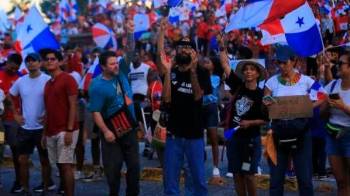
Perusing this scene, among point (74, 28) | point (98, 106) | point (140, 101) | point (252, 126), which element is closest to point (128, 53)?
point (98, 106)

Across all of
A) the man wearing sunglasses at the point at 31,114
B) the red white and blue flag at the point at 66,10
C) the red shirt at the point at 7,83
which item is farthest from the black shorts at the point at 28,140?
the red white and blue flag at the point at 66,10

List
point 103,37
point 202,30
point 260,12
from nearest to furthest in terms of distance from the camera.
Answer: point 260,12 → point 103,37 → point 202,30

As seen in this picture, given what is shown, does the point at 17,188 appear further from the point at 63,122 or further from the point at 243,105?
the point at 243,105

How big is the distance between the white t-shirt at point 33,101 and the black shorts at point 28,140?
67 millimetres

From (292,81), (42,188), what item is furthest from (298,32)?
(42,188)

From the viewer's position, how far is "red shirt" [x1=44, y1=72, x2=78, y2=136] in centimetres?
709

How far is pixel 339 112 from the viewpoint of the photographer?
6.25m

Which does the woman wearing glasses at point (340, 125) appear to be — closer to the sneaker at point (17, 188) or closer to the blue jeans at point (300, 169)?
the blue jeans at point (300, 169)

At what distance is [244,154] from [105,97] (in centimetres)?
167

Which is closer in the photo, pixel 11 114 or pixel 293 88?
pixel 293 88

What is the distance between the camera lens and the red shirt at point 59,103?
7086 millimetres

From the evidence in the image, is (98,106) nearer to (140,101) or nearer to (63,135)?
(63,135)

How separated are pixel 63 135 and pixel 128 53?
119 centimetres

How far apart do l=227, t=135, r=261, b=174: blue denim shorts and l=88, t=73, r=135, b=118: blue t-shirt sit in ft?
4.36
